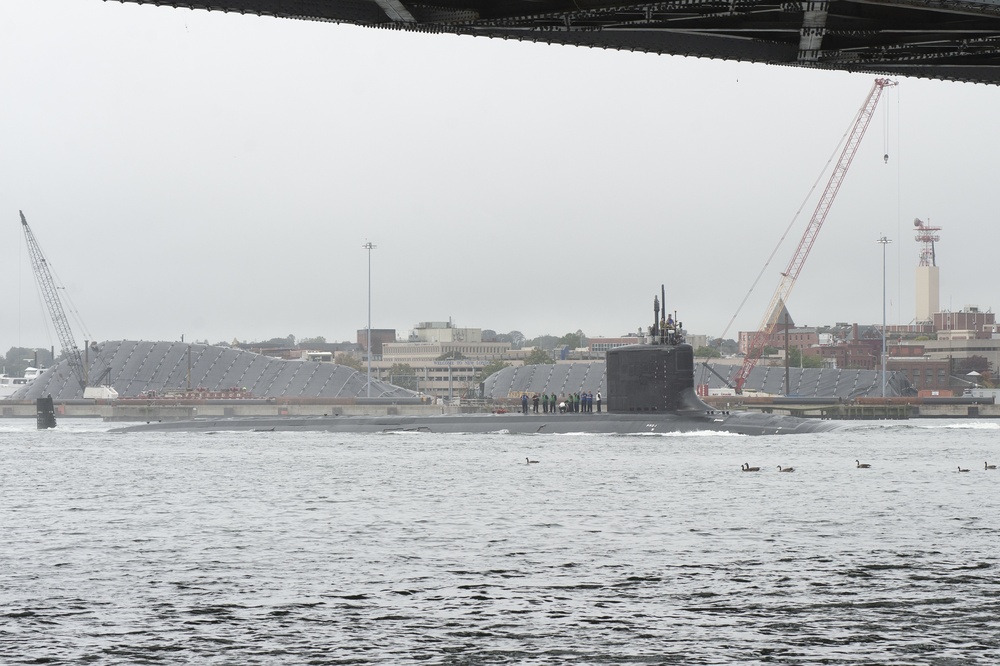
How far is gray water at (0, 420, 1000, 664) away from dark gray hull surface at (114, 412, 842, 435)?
5428mm

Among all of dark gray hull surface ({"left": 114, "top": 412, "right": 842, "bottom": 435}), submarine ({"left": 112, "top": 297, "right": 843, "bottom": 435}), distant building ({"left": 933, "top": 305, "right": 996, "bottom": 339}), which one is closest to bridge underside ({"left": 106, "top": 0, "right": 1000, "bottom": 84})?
submarine ({"left": 112, "top": 297, "right": 843, "bottom": 435})

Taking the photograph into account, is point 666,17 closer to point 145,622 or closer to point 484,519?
point 145,622

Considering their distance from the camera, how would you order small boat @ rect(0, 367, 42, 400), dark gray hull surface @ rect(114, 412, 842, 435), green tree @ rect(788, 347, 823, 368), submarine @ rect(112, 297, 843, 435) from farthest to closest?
green tree @ rect(788, 347, 823, 368) < small boat @ rect(0, 367, 42, 400) < dark gray hull surface @ rect(114, 412, 842, 435) < submarine @ rect(112, 297, 843, 435)

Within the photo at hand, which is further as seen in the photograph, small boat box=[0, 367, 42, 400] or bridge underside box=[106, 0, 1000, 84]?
small boat box=[0, 367, 42, 400]

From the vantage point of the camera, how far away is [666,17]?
50.4ft

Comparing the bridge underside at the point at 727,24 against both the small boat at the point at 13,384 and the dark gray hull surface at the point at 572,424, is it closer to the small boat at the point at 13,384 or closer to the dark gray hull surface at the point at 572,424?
the dark gray hull surface at the point at 572,424

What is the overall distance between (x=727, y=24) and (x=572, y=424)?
36.8 m


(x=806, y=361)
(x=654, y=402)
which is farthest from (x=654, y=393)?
(x=806, y=361)

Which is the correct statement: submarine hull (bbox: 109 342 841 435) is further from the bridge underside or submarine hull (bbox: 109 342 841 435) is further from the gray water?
the bridge underside

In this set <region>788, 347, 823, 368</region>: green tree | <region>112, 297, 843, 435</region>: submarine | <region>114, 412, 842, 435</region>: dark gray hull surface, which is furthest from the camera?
<region>788, 347, 823, 368</region>: green tree

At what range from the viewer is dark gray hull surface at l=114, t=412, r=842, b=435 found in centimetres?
4812

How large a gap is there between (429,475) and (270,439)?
30249 millimetres

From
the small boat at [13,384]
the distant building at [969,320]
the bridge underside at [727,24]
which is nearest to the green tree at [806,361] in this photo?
the distant building at [969,320]

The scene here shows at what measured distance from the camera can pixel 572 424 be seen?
51.9 meters
